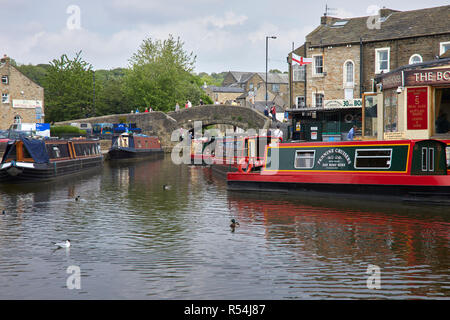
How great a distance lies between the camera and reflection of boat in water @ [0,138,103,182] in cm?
2239

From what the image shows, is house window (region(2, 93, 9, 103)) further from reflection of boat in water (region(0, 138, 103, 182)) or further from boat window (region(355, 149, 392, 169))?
boat window (region(355, 149, 392, 169))

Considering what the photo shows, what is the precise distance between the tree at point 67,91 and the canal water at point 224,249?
43.0 metres

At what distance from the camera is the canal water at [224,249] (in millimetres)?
7855

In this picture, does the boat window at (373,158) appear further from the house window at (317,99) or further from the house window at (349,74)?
the house window at (317,99)

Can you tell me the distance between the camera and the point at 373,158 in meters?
16.2

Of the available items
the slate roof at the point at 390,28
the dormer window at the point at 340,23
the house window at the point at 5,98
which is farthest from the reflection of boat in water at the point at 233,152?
the house window at the point at 5,98

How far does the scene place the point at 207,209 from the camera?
51.9ft

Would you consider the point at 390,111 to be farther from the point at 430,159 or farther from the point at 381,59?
the point at 381,59

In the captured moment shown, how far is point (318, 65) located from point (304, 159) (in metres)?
20.1

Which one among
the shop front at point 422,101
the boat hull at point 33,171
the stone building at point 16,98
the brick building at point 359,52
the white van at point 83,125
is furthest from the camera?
the stone building at point 16,98

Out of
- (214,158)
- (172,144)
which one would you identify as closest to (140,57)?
(172,144)

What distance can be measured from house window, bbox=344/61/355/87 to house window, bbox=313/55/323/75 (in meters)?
→ 1.87
